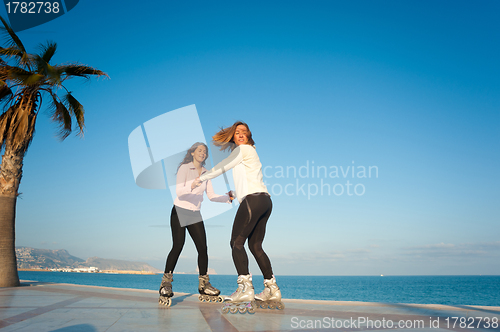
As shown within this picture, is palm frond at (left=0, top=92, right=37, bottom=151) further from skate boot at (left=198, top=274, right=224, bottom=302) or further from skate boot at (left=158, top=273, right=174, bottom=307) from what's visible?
skate boot at (left=198, top=274, right=224, bottom=302)

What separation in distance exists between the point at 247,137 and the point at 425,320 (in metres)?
3.19

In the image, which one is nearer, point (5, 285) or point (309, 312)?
point (309, 312)

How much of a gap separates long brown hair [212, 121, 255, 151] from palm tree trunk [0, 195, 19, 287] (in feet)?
25.5

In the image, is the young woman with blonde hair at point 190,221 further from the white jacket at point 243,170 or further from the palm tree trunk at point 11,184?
the palm tree trunk at point 11,184

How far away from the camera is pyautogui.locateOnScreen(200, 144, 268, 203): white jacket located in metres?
4.49

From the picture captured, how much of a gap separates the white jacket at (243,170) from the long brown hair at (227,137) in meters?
0.32

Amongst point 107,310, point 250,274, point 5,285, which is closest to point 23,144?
point 5,285

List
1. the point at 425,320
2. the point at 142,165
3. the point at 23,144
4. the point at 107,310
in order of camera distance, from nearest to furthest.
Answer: the point at 425,320 → the point at 107,310 → the point at 142,165 → the point at 23,144

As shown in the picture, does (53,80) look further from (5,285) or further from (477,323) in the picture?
(477,323)

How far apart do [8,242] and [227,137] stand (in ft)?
27.0

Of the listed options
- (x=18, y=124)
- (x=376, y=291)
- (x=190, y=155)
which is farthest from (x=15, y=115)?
(x=376, y=291)

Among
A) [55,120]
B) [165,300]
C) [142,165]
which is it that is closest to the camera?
[165,300]

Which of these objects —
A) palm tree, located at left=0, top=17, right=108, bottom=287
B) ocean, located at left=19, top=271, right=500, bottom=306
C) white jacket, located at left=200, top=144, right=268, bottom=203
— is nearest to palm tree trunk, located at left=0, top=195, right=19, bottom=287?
palm tree, located at left=0, top=17, right=108, bottom=287

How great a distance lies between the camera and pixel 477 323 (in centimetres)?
359
